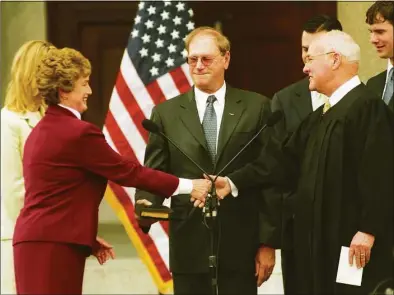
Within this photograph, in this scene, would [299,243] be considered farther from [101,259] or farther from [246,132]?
[101,259]

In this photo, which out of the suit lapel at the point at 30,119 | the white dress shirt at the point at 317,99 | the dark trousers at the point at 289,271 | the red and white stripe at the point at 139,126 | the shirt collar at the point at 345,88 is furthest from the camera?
the red and white stripe at the point at 139,126

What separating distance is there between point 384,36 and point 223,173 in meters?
0.96

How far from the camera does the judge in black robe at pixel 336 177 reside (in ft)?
13.2

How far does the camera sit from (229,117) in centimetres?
441

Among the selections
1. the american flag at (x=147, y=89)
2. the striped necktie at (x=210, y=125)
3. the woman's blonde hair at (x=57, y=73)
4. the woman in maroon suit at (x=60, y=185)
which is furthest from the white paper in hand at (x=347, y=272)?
the american flag at (x=147, y=89)

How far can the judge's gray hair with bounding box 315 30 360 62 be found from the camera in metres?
4.20

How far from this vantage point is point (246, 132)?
4359 millimetres

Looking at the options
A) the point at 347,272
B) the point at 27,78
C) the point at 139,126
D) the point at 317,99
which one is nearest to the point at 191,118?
the point at 317,99

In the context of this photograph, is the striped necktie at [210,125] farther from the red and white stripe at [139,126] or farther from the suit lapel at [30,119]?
the red and white stripe at [139,126]

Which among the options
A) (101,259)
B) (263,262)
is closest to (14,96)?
(101,259)

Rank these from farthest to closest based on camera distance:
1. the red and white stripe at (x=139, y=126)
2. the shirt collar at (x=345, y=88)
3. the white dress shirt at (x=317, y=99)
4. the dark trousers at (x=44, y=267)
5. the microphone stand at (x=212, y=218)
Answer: the red and white stripe at (x=139, y=126)
the white dress shirt at (x=317, y=99)
the shirt collar at (x=345, y=88)
the microphone stand at (x=212, y=218)
the dark trousers at (x=44, y=267)

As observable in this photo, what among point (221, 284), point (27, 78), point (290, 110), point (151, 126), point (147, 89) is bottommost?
point (221, 284)

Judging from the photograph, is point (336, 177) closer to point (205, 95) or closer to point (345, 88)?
point (345, 88)

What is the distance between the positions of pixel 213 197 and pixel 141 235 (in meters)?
1.68
